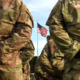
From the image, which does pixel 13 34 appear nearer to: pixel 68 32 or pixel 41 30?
pixel 68 32

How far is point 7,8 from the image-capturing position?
15.7 feet

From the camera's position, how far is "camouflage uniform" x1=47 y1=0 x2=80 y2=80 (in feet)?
13.2

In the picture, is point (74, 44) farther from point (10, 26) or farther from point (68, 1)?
point (10, 26)

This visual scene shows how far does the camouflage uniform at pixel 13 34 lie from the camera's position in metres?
4.53

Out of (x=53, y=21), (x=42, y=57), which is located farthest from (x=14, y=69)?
(x=42, y=57)

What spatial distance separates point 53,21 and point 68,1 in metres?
0.36

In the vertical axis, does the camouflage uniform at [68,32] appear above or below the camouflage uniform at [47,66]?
above

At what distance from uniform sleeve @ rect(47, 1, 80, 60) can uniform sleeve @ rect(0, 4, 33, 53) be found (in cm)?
48

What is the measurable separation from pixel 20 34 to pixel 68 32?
0.81 metres

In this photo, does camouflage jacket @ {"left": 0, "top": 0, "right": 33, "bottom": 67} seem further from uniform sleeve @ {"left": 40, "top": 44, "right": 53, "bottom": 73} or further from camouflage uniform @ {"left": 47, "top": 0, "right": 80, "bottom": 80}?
uniform sleeve @ {"left": 40, "top": 44, "right": 53, "bottom": 73}

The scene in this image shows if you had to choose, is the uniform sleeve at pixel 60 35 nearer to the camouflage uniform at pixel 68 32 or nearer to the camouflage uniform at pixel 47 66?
the camouflage uniform at pixel 68 32

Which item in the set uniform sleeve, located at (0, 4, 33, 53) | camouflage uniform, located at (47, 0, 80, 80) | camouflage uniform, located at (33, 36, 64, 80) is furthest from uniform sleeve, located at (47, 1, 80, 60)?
camouflage uniform, located at (33, 36, 64, 80)

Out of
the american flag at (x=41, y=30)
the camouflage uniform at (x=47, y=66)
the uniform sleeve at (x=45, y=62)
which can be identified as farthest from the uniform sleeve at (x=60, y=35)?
the american flag at (x=41, y=30)

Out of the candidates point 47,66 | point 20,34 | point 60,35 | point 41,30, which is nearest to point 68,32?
point 60,35
